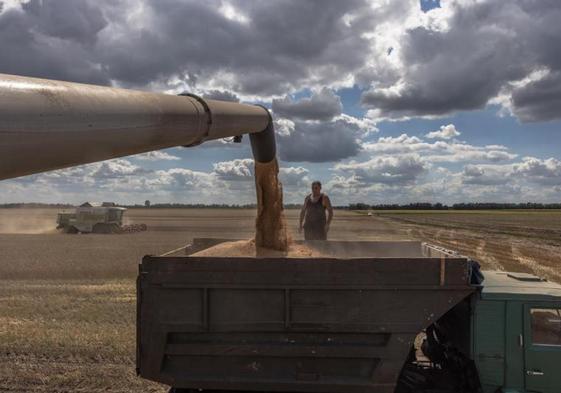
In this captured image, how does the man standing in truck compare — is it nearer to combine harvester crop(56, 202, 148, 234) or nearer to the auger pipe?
the auger pipe

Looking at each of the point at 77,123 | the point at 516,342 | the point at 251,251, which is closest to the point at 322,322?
the point at 516,342

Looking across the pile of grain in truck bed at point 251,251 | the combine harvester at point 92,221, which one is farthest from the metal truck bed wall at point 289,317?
the combine harvester at point 92,221

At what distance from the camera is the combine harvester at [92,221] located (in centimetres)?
4034

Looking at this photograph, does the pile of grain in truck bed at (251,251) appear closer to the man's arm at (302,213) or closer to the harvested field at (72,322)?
the harvested field at (72,322)

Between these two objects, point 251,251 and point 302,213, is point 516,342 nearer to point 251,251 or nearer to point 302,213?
point 251,251

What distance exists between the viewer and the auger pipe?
1.73 meters

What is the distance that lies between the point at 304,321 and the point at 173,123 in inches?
84.8

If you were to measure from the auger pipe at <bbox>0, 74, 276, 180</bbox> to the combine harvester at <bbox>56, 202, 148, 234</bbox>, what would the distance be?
3961cm

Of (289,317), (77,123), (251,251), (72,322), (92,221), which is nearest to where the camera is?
(77,123)

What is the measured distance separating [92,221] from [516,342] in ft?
130

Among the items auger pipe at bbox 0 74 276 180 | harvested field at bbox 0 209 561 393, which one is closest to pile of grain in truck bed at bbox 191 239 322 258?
harvested field at bbox 0 209 561 393

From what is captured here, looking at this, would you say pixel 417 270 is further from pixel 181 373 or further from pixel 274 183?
pixel 274 183

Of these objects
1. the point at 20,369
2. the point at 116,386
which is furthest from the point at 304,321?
the point at 20,369

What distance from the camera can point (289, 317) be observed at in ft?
13.8
